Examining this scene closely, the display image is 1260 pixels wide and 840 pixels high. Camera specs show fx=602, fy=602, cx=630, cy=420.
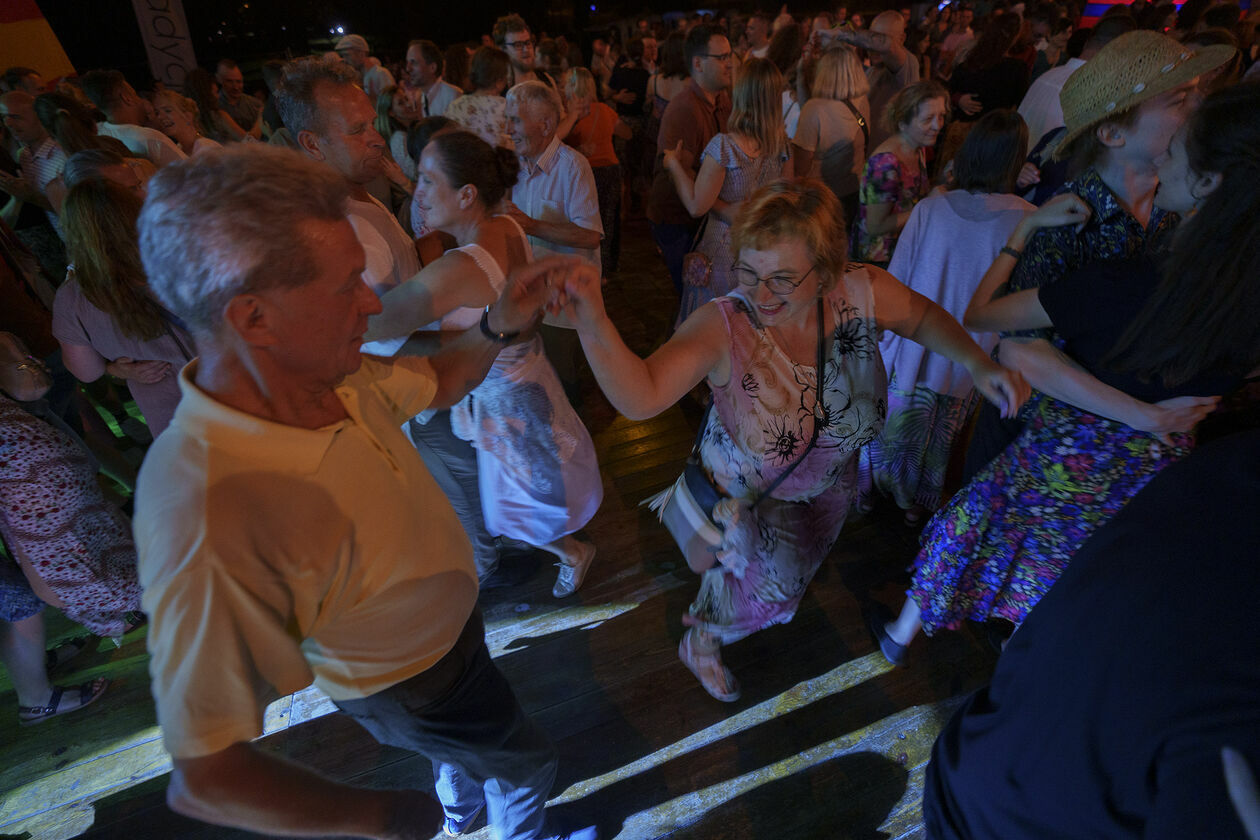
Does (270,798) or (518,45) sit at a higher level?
(518,45)

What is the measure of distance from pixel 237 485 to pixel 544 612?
1.80 meters

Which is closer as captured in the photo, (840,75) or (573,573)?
(573,573)

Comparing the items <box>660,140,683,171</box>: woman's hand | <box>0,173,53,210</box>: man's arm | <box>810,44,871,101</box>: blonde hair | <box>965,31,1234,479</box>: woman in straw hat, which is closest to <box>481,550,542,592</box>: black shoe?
<box>965,31,1234,479</box>: woman in straw hat

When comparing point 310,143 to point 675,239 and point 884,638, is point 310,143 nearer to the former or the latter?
point 675,239

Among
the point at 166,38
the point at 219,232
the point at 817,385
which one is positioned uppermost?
the point at 166,38

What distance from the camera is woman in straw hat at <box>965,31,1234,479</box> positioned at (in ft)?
5.34

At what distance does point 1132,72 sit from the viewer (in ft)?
5.58

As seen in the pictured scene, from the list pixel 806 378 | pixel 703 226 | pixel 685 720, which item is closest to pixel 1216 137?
pixel 806 378

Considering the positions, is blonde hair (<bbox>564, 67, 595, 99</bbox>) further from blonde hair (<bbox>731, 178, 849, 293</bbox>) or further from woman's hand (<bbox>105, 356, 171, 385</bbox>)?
blonde hair (<bbox>731, 178, 849, 293</bbox>)

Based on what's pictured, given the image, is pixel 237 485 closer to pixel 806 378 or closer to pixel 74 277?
pixel 806 378

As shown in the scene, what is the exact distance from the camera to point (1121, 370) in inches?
54.1

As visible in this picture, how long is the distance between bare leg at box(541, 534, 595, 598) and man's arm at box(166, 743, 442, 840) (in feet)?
4.85

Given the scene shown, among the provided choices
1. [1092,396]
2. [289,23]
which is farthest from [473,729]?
[289,23]

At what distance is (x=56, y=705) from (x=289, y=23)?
16240 millimetres
